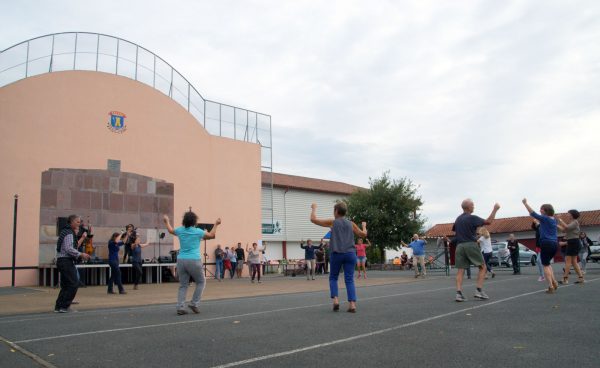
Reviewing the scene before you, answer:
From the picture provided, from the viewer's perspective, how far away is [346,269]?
8375 mm

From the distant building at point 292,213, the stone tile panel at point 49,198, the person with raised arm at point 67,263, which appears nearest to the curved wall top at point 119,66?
the stone tile panel at point 49,198

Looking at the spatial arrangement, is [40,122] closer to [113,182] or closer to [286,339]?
[113,182]

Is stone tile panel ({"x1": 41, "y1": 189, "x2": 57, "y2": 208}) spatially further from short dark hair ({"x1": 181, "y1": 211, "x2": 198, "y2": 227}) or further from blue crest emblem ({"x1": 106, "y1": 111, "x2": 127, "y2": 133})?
short dark hair ({"x1": 181, "y1": 211, "x2": 198, "y2": 227})

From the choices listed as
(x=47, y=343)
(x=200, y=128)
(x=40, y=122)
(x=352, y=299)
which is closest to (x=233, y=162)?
(x=200, y=128)

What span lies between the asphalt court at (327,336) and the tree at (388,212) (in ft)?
110

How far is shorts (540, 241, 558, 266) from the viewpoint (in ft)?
35.5

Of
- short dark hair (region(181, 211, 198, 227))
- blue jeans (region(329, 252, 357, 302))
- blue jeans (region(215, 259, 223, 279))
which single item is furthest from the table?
blue jeans (region(329, 252, 357, 302))

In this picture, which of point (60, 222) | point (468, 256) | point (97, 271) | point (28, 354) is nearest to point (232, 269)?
point (97, 271)

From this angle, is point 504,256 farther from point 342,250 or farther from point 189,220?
point 189,220

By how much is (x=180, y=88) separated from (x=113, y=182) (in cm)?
676

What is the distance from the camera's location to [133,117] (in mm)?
23609

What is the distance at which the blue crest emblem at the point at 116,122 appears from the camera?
22.8 metres

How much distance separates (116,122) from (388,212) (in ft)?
86.0

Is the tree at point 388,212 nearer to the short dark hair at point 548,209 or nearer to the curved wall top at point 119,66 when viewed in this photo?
the curved wall top at point 119,66
